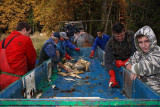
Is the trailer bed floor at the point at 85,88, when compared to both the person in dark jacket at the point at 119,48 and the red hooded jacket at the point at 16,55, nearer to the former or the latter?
the person in dark jacket at the point at 119,48

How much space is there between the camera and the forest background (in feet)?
32.5

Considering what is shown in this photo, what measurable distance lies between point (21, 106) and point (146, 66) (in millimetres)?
1814

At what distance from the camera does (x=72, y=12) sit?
754 inches

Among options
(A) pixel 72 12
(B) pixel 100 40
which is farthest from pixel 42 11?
(B) pixel 100 40

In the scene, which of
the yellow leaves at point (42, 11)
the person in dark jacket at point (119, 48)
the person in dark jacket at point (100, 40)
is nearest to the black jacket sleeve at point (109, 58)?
the person in dark jacket at point (119, 48)

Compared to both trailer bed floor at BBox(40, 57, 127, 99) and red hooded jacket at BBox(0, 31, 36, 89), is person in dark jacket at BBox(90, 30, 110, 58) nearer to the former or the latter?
trailer bed floor at BBox(40, 57, 127, 99)

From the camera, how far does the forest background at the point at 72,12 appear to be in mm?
9906

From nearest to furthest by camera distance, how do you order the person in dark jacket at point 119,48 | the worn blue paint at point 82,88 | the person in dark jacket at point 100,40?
the worn blue paint at point 82,88 → the person in dark jacket at point 119,48 → the person in dark jacket at point 100,40

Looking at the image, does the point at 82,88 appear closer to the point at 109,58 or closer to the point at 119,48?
the point at 109,58

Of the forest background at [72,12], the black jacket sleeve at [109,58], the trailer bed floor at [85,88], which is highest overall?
the forest background at [72,12]

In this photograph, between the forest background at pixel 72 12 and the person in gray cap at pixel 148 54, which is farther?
the forest background at pixel 72 12

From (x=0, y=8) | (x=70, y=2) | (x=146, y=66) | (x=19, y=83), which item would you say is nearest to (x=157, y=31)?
(x=146, y=66)

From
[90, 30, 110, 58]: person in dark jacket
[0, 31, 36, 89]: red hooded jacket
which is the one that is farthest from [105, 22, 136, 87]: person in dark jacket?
[90, 30, 110, 58]: person in dark jacket

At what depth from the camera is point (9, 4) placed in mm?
17016
